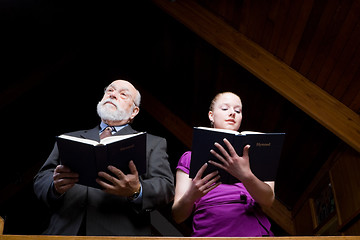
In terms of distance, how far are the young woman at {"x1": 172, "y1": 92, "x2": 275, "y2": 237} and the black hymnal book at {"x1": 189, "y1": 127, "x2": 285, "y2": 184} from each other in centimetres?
2

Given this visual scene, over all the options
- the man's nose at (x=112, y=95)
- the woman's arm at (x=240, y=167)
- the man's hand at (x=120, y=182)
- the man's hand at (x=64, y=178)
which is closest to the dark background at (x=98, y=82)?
the man's nose at (x=112, y=95)

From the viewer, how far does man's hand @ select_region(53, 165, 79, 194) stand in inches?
59.5

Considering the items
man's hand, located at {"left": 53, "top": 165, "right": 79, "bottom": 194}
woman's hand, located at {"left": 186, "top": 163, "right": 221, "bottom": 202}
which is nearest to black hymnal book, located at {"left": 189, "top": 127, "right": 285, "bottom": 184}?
woman's hand, located at {"left": 186, "top": 163, "right": 221, "bottom": 202}

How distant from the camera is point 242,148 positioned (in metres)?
1.55

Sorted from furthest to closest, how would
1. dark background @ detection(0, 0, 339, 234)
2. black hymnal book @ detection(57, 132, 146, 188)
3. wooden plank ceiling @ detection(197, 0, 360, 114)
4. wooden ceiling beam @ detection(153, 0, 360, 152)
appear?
dark background @ detection(0, 0, 339, 234) → wooden ceiling beam @ detection(153, 0, 360, 152) → wooden plank ceiling @ detection(197, 0, 360, 114) → black hymnal book @ detection(57, 132, 146, 188)

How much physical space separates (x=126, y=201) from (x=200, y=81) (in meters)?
2.74

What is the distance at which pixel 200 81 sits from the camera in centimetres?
421

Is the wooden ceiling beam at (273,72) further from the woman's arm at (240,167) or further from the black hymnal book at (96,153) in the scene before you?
the black hymnal book at (96,153)

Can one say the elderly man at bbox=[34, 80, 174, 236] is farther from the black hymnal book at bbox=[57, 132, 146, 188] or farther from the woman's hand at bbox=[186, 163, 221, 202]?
the woman's hand at bbox=[186, 163, 221, 202]

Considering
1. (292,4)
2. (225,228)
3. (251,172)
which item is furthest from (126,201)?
(292,4)

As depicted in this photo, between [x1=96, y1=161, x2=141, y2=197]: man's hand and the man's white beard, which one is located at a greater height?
the man's white beard

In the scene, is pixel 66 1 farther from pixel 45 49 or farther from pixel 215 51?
pixel 215 51

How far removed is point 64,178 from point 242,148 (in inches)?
31.0

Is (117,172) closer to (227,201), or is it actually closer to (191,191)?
(191,191)
